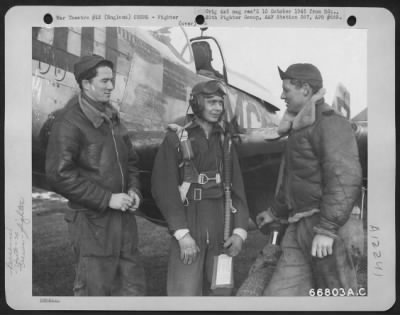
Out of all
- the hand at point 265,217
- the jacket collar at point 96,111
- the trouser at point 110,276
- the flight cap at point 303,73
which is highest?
the flight cap at point 303,73

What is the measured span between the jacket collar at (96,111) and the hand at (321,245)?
145 centimetres

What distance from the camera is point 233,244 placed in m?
3.26

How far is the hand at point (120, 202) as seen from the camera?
10.4 ft

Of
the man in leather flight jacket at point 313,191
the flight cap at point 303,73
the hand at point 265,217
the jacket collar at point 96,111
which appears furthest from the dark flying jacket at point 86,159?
the flight cap at point 303,73

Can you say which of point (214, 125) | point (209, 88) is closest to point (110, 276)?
point (214, 125)

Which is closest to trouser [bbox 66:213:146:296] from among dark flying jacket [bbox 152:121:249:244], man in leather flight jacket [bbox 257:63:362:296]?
dark flying jacket [bbox 152:121:249:244]

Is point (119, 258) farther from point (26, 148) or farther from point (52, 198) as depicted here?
point (26, 148)

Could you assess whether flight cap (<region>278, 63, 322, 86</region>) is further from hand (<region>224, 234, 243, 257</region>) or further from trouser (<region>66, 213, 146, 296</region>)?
trouser (<region>66, 213, 146, 296</region>)

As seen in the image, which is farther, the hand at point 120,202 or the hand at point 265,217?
the hand at point 265,217

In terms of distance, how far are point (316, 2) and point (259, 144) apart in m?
0.97

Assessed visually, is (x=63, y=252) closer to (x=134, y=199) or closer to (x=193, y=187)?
(x=134, y=199)

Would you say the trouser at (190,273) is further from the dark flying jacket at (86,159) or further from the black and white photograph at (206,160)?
the dark flying jacket at (86,159)

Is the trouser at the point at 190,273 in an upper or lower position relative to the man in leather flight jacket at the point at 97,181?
lower

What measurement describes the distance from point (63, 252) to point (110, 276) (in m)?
0.33
